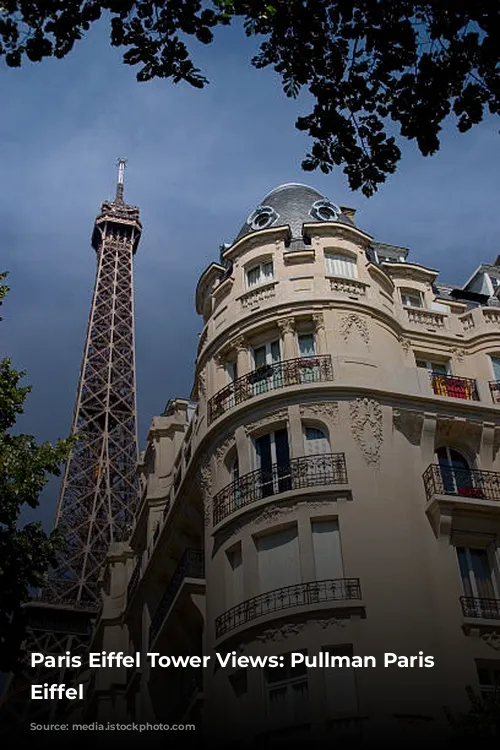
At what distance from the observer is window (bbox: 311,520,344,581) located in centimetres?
2139

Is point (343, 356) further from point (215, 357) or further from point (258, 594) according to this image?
point (258, 594)

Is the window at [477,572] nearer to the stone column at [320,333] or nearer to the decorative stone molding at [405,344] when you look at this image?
the stone column at [320,333]

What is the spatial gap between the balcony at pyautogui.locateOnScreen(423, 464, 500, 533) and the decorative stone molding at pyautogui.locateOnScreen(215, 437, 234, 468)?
5.04m

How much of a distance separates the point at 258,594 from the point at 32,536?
523cm

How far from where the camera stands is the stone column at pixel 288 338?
83.5 ft

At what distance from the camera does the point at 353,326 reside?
1022 inches

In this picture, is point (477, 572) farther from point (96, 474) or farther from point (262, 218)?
point (96, 474)

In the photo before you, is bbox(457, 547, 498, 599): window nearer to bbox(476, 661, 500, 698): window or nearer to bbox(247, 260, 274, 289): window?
bbox(476, 661, 500, 698): window

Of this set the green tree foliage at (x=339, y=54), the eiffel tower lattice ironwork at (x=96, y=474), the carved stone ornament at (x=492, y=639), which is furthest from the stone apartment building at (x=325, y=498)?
the eiffel tower lattice ironwork at (x=96, y=474)

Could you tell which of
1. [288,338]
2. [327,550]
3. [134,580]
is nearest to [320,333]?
[288,338]

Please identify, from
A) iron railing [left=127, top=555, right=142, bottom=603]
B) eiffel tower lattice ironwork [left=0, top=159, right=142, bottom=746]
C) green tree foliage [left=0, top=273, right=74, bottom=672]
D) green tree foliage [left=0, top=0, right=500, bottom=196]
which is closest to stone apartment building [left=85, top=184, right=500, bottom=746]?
iron railing [left=127, top=555, right=142, bottom=603]

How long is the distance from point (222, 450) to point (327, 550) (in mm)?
4555

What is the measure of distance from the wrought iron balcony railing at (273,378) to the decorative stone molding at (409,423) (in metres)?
2.02

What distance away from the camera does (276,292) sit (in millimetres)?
26953
